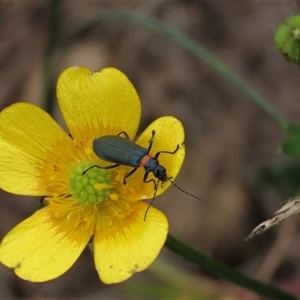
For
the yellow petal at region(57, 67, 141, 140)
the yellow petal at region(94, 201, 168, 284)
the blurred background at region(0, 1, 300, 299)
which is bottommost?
the blurred background at region(0, 1, 300, 299)

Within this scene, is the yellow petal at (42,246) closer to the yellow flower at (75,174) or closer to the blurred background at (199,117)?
the yellow flower at (75,174)

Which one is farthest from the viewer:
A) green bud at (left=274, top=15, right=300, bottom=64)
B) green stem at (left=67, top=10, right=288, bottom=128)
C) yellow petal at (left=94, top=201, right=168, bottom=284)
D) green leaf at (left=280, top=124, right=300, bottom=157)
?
green stem at (left=67, top=10, right=288, bottom=128)

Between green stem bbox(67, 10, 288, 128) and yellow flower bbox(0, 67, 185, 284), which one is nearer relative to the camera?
yellow flower bbox(0, 67, 185, 284)

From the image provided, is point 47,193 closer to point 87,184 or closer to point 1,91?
point 87,184

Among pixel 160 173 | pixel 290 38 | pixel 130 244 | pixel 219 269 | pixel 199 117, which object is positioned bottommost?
pixel 199 117

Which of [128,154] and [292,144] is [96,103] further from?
[292,144]

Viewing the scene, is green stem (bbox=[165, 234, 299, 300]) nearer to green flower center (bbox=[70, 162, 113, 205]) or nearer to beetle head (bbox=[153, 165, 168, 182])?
beetle head (bbox=[153, 165, 168, 182])

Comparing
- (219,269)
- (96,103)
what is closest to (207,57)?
(96,103)

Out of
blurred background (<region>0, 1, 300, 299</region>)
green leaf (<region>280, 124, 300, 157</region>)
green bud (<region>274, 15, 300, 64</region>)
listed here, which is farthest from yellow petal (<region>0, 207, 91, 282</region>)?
blurred background (<region>0, 1, 300, 299</region>)

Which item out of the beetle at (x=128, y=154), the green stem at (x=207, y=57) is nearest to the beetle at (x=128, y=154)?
the beetle at (x=128, y=154)
